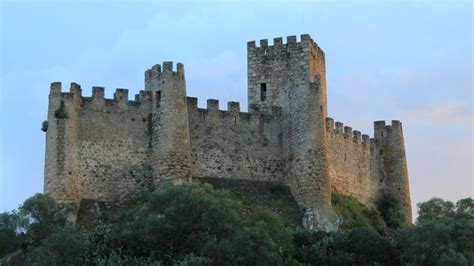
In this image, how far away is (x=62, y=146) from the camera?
55531 mm

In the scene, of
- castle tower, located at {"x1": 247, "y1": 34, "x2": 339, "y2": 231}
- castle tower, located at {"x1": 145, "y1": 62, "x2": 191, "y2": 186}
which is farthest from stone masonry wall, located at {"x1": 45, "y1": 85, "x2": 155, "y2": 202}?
castle tower, located at {"x1": 247, "y1": 34, "x2": 339, "y2": 231}

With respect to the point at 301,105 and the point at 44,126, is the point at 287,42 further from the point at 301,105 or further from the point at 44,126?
the point at 44,126

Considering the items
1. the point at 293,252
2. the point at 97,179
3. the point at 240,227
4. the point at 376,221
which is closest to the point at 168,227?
the point at 240,227

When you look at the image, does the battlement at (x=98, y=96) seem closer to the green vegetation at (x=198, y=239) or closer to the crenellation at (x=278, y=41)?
the green vegetation at (x=198, y=239)

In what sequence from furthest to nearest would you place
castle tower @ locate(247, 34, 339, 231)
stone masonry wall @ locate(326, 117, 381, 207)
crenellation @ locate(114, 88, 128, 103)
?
stone masonry wall @ locate(326, 117, 381, 207), castle tower @ locate(247, 34, 339, 231), crenellation @ locate(114, 88, 128, 103)

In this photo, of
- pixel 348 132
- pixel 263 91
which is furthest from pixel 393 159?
pixel 263 91

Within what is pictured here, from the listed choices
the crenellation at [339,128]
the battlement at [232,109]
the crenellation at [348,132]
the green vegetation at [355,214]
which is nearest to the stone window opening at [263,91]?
the battlement at [232,109]

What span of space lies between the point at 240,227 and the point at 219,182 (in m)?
11.6

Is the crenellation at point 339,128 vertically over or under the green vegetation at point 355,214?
over

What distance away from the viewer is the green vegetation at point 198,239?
153 ft

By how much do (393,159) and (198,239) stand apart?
27.7 meters

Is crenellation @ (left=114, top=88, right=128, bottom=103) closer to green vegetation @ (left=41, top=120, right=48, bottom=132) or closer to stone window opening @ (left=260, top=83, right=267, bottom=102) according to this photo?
green vegetation @ (left=41, top=120, right=48, bottom=132)

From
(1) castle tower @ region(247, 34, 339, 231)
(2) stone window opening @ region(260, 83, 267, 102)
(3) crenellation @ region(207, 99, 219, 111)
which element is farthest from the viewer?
(2) stone window opening @ region(260, 83, 267, 102)

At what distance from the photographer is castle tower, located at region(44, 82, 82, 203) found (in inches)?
2160
